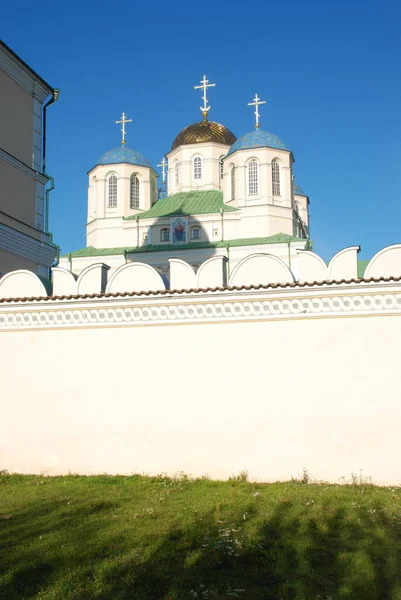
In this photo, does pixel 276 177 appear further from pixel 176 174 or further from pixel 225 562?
pixel 225 562

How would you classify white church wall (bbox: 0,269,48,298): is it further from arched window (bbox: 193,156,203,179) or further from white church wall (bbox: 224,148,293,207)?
arched window (bbox: 193,156,203,179)

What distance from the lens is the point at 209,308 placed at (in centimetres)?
844

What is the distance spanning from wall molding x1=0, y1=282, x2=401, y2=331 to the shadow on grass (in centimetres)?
263

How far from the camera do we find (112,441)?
874cm

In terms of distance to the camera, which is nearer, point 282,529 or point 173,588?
point 173,588

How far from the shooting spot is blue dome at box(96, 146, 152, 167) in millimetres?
37906

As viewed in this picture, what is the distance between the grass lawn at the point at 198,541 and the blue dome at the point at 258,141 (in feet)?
93.7

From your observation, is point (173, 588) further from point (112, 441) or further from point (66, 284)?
point (66, 284)

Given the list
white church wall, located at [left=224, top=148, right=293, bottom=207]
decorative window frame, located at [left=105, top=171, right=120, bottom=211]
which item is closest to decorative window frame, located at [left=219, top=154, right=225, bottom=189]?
white church wall, located at [left=224, top=148, right=293, bottom=207]

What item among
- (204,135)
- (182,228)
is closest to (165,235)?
(182,228)

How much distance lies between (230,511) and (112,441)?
2513 mm

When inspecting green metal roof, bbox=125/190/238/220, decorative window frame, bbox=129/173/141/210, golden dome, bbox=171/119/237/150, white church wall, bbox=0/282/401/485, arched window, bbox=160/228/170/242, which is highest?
golden dome, bbox=171/119/237/150

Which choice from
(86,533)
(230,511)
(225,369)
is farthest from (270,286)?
(86,533)

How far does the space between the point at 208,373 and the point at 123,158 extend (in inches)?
1238
